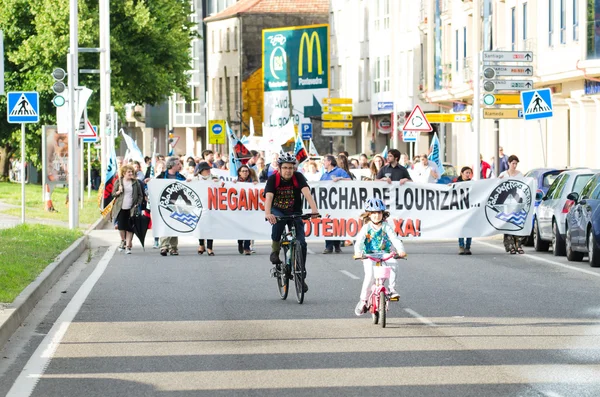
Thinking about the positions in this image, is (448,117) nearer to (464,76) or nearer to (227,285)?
(464,76)

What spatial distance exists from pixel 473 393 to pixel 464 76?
48.1 meters

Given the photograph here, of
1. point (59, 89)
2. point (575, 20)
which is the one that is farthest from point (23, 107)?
point (575, 20)

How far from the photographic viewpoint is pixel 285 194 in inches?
648

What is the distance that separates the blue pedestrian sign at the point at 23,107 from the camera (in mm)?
29962

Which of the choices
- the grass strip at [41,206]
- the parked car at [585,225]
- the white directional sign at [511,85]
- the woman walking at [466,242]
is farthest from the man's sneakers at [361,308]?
the grass strip at [41,206]

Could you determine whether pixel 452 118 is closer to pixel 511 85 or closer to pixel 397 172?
pixel 511 85

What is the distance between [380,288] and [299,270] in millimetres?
2423

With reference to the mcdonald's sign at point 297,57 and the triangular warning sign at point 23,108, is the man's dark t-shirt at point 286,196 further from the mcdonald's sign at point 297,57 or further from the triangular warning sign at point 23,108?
the mcdonald's sign at point 297,57

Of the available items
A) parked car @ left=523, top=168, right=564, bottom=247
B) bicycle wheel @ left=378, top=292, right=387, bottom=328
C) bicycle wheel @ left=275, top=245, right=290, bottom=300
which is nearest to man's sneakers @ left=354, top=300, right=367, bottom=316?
bicycle wheel @ left=378, top=292, right=387, bottom=328

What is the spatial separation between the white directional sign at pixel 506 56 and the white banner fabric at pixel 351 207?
7.75 meters

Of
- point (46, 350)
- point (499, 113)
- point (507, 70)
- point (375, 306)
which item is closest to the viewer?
point (46, 350)

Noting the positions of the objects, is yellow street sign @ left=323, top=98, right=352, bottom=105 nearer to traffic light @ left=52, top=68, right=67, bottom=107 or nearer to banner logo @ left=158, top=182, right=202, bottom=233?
traffic light @ left=52, top=68, right=67, bottom=107

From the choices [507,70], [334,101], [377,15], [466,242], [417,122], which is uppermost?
[377,15]

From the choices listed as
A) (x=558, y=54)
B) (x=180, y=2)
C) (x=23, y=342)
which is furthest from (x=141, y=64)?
(x=23, y=342)
